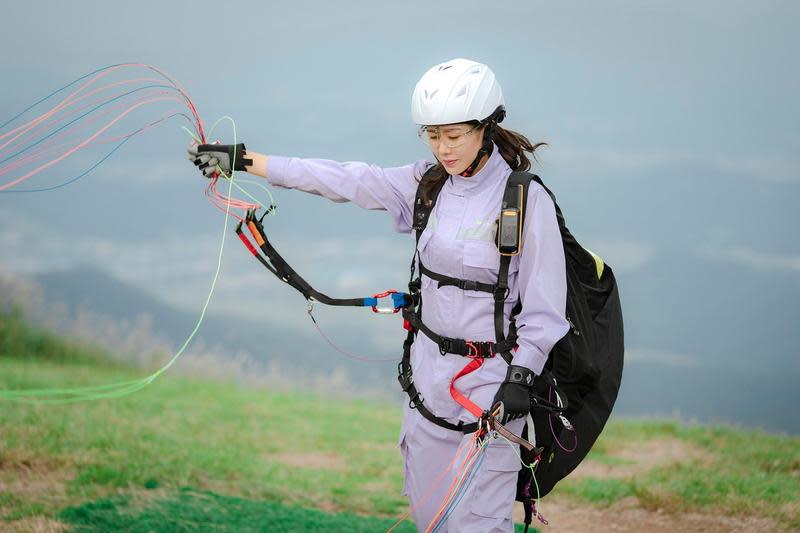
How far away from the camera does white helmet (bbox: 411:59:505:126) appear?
3953 mm

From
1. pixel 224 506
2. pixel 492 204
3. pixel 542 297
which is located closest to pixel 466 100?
pixel 492 204

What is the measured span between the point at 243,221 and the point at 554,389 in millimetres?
1606

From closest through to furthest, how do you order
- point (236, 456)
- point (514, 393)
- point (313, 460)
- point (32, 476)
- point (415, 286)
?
point (514, 393)
point (415, 286)
point (32, 476)
point (236, 456)
point (313, 460)

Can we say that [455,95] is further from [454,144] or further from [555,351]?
[555,351]

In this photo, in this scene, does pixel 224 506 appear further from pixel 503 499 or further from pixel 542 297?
pixel 542 297

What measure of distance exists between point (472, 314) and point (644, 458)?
4.68 m

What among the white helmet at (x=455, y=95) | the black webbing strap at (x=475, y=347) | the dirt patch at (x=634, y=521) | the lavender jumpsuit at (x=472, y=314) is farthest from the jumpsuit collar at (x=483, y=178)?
the dirt patch at (x=634, y=521)

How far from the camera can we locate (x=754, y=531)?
6617 millimetres

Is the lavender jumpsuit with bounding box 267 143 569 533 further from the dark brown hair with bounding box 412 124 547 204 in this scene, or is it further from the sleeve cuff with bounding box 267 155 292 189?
A: the sleeve cuff with bounding box 267 155 292 189

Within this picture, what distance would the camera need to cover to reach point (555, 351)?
430 centimetres

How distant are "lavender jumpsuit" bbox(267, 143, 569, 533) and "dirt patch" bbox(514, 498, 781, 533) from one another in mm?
2723

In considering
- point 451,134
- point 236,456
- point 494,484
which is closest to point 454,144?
point 451,134

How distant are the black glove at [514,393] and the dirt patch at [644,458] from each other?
401 centimetres

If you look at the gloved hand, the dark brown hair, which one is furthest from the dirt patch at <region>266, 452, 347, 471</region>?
the dark brown hair
